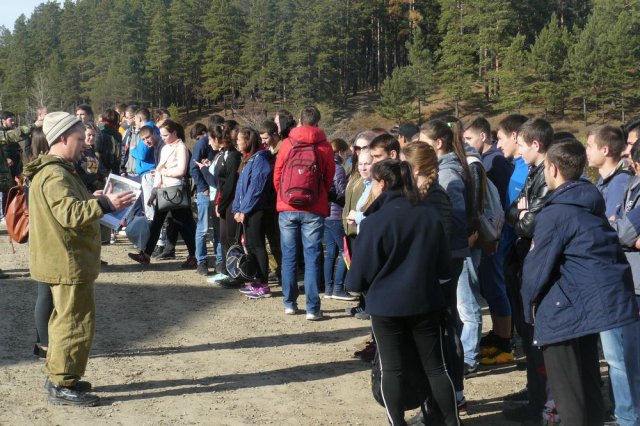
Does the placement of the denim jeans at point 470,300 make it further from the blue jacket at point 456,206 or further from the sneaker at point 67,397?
the sneaker at point 67,397

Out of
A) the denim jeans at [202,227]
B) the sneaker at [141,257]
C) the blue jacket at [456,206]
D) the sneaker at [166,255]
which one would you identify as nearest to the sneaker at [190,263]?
the denim jeans at [202,227]

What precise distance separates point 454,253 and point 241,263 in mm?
3858

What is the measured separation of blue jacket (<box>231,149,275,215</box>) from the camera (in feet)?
26.5

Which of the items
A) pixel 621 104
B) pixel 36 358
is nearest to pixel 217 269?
pixel 36 358

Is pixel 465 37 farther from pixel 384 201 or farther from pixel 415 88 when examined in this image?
pixel 384 201

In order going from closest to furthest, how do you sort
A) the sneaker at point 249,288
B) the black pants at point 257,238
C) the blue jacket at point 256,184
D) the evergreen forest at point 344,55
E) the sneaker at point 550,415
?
the sneaker at point 550,415 < the blue jacket at point 256,184 < the black pants at point 257,238 < the sneaker at point 249,288 < the evergreen forest at point 344,55

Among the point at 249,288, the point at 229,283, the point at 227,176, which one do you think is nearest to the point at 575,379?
the point at 249,288

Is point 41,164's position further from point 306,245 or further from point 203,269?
point 203,269

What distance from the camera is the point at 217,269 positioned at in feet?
30.6

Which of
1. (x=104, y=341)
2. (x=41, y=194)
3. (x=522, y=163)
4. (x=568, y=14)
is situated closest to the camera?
(x=41, y=194)

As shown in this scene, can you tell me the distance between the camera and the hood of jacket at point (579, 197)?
3941 millimetres

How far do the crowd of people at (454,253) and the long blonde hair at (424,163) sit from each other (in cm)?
1

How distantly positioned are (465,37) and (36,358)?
57.9 metres

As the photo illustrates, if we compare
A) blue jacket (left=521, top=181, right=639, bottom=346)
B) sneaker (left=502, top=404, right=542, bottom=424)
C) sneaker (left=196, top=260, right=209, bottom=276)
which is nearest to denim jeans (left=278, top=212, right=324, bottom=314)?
sneaker (left=196, top=260, right=209, bottom=276)
